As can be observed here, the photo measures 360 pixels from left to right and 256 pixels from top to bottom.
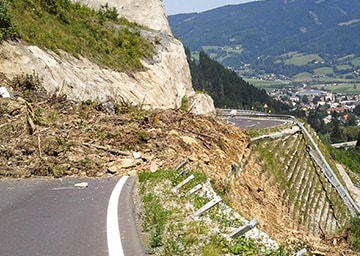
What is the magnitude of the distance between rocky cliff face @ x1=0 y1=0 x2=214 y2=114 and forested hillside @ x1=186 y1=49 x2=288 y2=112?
7738 cm

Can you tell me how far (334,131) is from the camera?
370 feet

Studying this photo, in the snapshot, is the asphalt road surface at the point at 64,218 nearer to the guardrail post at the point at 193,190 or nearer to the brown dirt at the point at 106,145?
the brown dirt at the point at 106,145

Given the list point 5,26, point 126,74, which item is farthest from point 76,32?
point 5,26

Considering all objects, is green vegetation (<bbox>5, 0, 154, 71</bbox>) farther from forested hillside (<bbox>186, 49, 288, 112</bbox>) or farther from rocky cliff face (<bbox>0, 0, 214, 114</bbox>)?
forested hillside (<bbox>186, 49, 288, 112</bbox>)

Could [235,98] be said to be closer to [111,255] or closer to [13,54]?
[13,54]

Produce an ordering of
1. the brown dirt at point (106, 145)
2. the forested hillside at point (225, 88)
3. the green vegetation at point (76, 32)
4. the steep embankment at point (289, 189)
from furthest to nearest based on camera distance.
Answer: the forested hillside at point (225, 88)
the green vegetation at point (76, 32)
the steep embankment at point (289, 189)
the brown dirt at point (106, 145)

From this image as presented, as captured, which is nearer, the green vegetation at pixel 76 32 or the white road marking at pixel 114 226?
the white road marking at pixel 114 226

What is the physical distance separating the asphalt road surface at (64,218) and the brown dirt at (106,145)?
81 centimetres

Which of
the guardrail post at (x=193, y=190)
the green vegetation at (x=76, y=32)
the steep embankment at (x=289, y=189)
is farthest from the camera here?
the green vegetation at (x=76, y=32)

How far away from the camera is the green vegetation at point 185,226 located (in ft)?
20.1

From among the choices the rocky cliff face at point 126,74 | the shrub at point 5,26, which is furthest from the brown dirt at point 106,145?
the shrub at point 5,26

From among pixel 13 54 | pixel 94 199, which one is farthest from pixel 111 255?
pixel 13 54

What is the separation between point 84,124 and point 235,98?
110 metres

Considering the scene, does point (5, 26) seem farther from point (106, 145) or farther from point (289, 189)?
point (289, 189)
